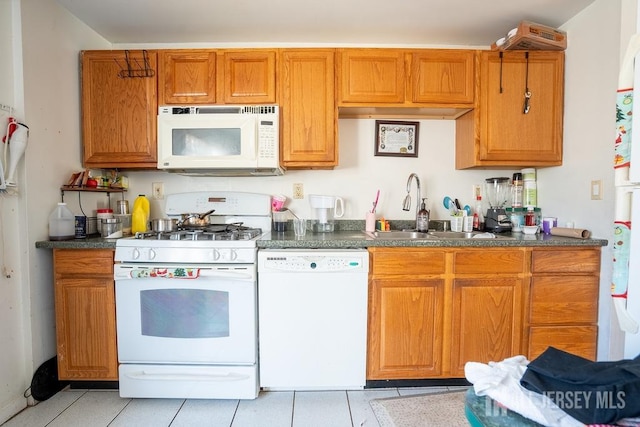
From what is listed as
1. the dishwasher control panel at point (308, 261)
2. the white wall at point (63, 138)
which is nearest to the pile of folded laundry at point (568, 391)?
the dishwasher control panel at point (308, 261)

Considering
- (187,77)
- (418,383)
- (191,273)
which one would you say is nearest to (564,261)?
(418,383)

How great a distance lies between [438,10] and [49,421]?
3.16 meters

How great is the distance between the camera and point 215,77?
197cm

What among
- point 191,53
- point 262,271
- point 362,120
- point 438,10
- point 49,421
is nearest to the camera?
point 49,421

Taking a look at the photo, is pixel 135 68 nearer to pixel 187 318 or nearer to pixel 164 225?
pixel 164 225

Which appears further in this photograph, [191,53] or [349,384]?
[191,53]

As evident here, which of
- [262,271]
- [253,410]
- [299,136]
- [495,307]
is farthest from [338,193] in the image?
[253,410]

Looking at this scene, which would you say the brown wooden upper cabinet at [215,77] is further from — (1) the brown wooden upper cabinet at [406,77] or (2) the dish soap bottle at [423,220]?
(2) the dish soap bottle at [423,220]

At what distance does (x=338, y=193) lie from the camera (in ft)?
7.59

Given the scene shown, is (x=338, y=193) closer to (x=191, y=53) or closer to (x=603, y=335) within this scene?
(x=191, y=53)

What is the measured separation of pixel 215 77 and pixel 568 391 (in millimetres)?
2211

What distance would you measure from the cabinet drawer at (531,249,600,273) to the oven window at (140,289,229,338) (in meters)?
1.78

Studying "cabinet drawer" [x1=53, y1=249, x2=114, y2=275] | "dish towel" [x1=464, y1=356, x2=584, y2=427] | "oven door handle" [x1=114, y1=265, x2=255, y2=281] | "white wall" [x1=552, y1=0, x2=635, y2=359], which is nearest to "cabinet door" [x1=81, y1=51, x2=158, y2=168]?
"cabinet drawer" [x1=53, y1=249, x2=114, y2=275]

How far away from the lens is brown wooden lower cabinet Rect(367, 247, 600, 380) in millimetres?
1697
